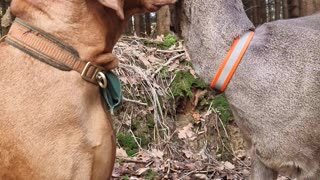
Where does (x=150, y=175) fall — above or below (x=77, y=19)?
below

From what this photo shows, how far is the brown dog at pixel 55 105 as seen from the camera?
7.75ft

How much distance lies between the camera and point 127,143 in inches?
190

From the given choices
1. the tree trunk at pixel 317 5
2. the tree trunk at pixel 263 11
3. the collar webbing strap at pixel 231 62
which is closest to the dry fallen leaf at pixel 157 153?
the tree trunk at pixel 317 5

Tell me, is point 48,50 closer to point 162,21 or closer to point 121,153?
point 121,153

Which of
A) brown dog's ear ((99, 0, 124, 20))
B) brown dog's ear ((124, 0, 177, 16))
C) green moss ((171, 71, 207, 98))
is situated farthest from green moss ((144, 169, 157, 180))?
brown dog's ear ((99, 0, 124, 20))

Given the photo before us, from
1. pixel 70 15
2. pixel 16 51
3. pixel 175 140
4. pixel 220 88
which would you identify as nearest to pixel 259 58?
pixel 220 88

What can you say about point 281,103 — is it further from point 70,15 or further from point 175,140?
point 175,140

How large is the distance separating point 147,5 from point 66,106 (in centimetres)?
58

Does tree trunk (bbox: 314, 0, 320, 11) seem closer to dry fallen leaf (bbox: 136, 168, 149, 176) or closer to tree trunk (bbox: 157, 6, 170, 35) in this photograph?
dry fallen leaf (bbox: 136, 168, 149, 176)

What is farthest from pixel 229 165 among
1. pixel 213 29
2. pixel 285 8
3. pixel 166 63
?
pixel 285 8

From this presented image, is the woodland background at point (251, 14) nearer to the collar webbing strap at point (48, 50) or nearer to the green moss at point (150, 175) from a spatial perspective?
the green moss at point (150, 175)

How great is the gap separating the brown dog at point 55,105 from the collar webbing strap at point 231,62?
22.2 inches

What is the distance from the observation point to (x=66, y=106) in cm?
239

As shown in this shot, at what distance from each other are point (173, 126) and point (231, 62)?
231cm
